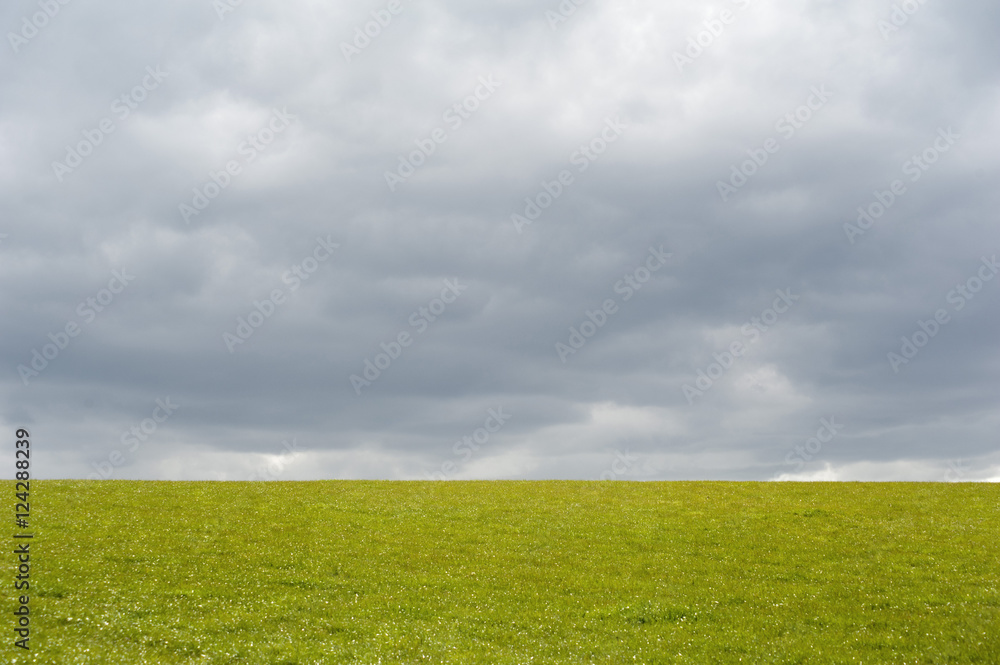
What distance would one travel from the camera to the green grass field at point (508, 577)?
925 inches

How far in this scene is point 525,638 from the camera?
2488cm

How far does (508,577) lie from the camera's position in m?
31.5

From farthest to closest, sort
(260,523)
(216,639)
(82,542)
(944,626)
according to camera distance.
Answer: (260,523) → (82,542) → (944,626) → (216,639)

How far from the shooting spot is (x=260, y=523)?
39.9m

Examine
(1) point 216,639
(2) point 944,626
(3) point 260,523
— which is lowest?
(2) point 944,626

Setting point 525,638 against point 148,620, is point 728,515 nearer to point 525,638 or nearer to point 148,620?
point 525,638

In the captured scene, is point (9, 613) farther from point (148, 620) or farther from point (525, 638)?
point (525, 638)

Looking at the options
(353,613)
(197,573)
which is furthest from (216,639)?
(197,573)

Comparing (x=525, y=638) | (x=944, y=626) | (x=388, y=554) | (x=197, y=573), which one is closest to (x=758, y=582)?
(x=944, y=626)

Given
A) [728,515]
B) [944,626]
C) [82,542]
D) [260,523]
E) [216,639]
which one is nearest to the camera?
[216,639]

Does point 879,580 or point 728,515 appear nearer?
point 879,580

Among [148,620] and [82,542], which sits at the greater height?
[82,542]

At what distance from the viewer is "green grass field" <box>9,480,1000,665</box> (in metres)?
23.5

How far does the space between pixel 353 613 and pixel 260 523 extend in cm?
1555
